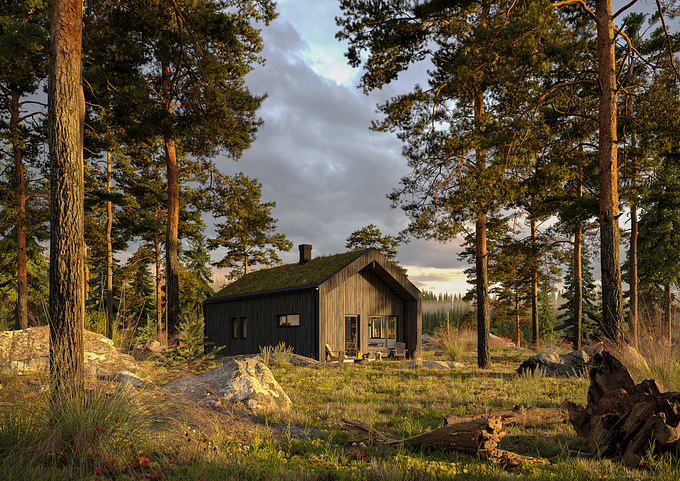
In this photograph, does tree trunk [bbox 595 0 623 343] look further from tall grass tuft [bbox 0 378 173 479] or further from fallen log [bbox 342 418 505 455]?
tall grass tuft [bbox 0 378 173 479]

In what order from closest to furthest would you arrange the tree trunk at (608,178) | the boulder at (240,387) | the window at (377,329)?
the boulder at (240,387) → the tree trunk at (608,178) → the window at (377,329)

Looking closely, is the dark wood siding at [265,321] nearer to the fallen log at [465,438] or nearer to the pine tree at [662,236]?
the fallen log at [465,438]

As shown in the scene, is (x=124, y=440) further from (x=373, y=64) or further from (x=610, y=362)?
(x=373, y=64)

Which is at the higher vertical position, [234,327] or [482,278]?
[482,278]

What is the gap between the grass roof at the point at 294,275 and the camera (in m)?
21.2

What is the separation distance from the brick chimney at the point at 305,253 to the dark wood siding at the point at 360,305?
352cm

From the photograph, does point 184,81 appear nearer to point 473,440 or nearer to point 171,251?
point 171,251

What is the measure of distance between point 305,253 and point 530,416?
61.3ft

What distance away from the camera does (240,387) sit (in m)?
8.09

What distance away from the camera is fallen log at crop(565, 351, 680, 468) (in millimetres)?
5000

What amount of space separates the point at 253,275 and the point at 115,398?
23.6 metres

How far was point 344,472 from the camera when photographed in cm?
465

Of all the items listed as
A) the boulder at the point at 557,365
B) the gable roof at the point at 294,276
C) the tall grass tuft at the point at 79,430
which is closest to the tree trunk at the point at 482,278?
the boulder at the point at 557,365

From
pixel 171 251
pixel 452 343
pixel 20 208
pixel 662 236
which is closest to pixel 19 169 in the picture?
pixel 20 208
